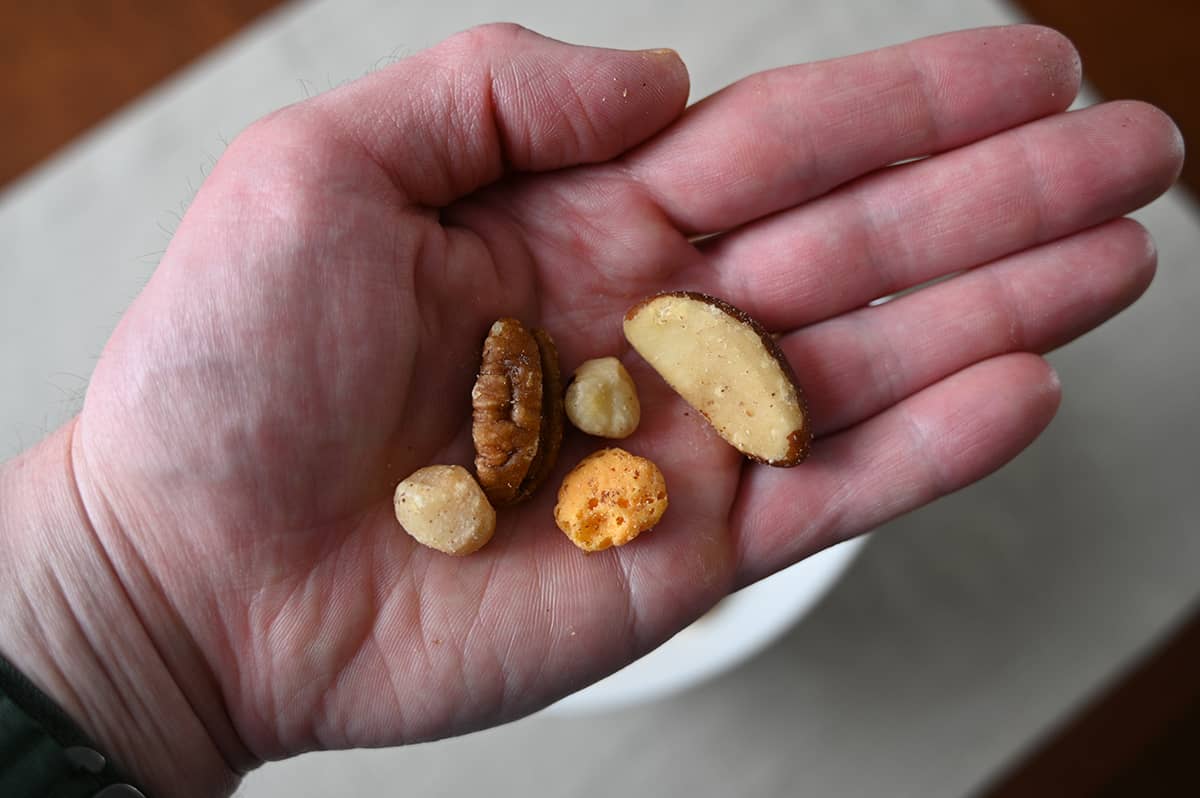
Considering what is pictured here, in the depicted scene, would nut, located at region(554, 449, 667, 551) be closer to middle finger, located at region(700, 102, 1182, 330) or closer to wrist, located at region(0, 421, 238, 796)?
middle finger, located at region(700, 102, 1182, 330)

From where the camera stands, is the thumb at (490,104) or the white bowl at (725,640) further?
the white bowl at (725,640)

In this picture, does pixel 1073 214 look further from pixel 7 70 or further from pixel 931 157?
pixel 7 70

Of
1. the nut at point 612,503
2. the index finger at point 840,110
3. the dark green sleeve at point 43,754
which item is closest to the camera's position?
the dark green sleeve at point 43,754

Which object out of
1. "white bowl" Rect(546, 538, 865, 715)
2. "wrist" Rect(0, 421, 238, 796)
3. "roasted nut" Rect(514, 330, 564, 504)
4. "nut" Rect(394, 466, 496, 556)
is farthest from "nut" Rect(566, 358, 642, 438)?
"wrist" Rect(0, 421, 238, 796)

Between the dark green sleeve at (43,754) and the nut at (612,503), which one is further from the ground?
the dark green sleeve at (43,754)

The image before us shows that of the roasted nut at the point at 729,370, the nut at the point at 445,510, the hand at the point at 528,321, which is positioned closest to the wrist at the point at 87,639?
the hand at the point at 528,321

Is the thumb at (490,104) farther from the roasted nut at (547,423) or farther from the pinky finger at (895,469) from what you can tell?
the pinky finger at (895,469)

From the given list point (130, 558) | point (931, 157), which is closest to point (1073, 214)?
point (931, 157)
